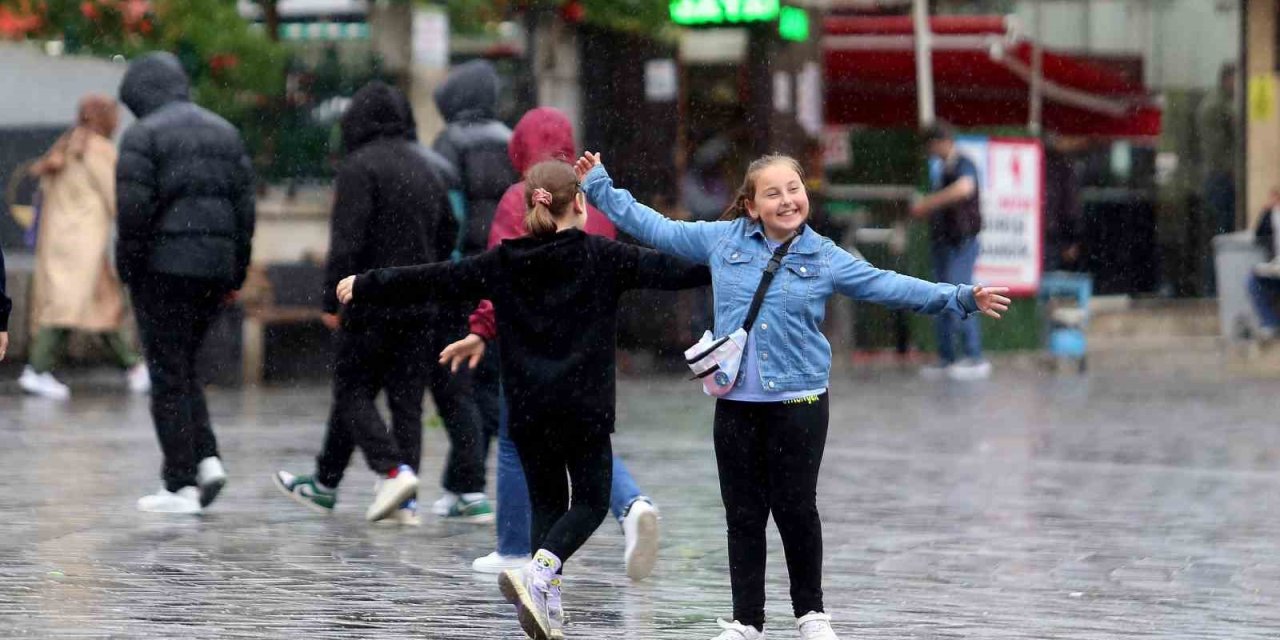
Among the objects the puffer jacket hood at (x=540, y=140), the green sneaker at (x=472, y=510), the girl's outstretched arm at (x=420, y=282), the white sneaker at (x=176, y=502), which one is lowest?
the green sneaker at (x=472, y=510)

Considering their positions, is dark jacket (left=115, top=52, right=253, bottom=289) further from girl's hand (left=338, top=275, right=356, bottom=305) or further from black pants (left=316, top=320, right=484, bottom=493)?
girl's hand (left=338, top=275, right=356, bottom=305)

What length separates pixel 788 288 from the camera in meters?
6.69

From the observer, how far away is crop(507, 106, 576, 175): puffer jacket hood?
820cm

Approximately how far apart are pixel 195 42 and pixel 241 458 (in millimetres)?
6503

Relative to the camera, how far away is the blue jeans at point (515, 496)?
7.96 m

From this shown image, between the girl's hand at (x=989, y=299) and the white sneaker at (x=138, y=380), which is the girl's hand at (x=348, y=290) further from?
the white sneaker at (x=138, y=380)

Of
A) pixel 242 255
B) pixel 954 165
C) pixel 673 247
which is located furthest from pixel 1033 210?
pixel 673 247

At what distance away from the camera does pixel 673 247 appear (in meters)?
6.86

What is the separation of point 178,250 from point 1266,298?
41.1ft

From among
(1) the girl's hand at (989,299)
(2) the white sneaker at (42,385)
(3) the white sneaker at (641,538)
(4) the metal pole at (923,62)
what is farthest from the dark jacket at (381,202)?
(4) the metal pole at (923,62)

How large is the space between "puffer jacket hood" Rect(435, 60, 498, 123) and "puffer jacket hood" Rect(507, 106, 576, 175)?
1.94 meters

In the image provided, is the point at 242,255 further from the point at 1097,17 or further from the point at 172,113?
the point at 1097,17

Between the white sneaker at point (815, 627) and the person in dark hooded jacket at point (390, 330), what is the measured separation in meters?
2.93

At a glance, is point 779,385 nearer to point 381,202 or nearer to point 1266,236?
point 381,202
